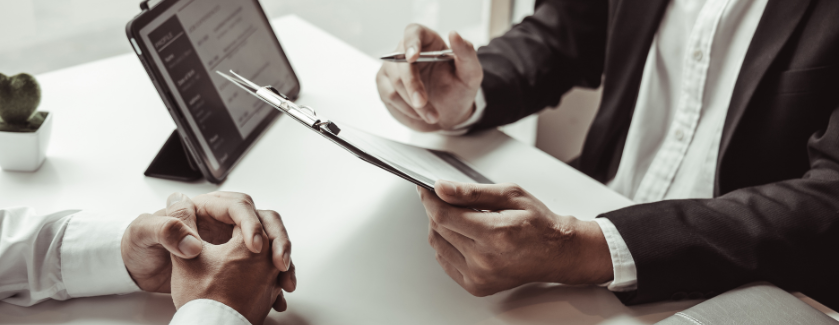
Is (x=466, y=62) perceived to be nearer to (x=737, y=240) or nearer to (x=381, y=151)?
(x=381, y=151)

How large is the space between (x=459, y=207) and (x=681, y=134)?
63 cm

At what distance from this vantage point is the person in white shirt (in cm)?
59

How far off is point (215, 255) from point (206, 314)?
2.9 inches

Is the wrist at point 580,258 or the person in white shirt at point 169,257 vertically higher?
the wrist at point 580,258

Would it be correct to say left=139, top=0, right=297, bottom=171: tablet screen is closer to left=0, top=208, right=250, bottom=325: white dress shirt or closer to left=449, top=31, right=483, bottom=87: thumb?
left=0, top=208, right=250, bottom=325: white dress shirt

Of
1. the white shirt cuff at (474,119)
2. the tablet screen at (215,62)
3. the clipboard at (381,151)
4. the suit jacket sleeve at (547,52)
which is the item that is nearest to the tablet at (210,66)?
the tablet screen at (215,62)

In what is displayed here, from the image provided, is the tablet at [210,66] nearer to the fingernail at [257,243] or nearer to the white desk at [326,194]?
the white desk at [326,194]

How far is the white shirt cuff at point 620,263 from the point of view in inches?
26.1

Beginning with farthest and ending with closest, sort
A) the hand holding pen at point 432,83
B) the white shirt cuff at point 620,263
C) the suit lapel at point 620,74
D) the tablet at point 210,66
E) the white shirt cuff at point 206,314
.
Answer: the suit lapel at point 620,74, the hand holding pen at point 432,83, the tablet at point 210,66, the white shirt cuff at point 620,263, the white shirt cuff at point 206,314

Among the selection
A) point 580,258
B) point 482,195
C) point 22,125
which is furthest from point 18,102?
point 580,258

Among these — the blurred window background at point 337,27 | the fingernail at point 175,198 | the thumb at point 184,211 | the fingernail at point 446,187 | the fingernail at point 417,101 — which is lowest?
the blurred window background at point 337,27

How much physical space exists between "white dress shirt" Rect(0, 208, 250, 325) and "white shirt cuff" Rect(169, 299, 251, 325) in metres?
0.12

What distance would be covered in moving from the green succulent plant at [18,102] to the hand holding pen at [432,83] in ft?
1.75

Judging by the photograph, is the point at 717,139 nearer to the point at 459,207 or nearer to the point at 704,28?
the point at 704,28
